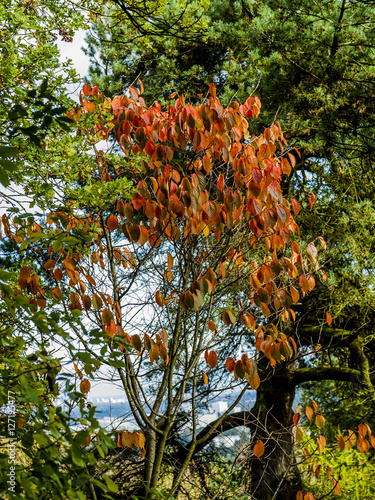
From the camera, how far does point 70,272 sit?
267 cm

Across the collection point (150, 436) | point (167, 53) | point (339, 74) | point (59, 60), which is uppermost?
point (167, 53)

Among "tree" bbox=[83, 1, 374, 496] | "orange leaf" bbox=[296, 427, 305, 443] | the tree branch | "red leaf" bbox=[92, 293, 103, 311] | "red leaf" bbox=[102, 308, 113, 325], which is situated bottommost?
"orange leaf" bbox=[296, 427, 305, 443]

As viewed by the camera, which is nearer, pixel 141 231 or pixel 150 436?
pixel 141 231

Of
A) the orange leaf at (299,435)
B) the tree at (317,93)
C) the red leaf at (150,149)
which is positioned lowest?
the orange leaf at (299,435)

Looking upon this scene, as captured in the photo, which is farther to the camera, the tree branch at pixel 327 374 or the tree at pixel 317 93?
the tree branch at pixel 327 374

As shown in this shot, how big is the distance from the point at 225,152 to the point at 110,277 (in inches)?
51.6

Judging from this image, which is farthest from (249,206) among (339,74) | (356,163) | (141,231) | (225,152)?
(356,163)

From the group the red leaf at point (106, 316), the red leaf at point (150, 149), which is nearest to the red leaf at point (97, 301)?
the red leaf at point (106, 316)

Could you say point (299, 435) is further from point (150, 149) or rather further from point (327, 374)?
point (327, 374)

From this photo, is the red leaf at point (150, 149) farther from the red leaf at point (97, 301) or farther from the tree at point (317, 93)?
the tree at point (317, 93)

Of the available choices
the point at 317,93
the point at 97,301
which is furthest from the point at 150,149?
the point at 317,93

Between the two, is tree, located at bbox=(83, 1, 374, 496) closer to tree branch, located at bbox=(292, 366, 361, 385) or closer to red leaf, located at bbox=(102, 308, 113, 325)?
tree branch, located at bbox=(292, 366, 361, 385)

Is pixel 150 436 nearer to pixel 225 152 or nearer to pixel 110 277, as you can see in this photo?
pixel 110 277

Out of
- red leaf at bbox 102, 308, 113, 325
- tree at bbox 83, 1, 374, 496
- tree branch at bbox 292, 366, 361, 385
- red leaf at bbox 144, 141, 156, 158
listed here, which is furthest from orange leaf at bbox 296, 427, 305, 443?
tree branch at bbox 292, 366, 361, 385
